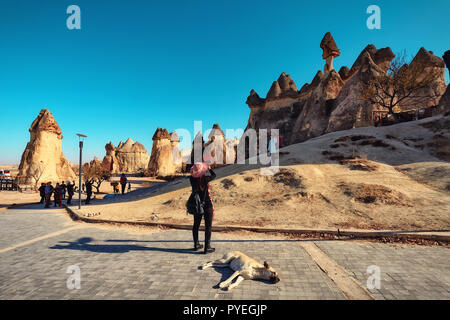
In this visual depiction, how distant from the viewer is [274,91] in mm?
38438

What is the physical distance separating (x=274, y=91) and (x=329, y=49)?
10.8 m

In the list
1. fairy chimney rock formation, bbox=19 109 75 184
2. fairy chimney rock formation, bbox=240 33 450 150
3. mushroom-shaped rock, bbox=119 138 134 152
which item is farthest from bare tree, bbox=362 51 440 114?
mushroom-shaped rock, bbox=119 138 134 152

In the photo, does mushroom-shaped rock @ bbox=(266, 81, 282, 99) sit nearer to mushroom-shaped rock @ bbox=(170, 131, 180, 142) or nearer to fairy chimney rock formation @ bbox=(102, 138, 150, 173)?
mushroom-shaped rock @ bbox=(170, 131, 180, 142)

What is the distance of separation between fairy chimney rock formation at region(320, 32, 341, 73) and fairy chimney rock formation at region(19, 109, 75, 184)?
124ft

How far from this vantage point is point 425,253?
3924 millimetres

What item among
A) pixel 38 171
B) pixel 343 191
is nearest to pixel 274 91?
pixel 343 191

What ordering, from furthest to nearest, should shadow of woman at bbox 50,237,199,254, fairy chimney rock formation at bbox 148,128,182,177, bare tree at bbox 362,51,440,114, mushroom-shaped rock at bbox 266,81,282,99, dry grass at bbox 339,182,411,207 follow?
mushroom-shaped rock at bbox 266,81,282,99 < fairy chimney rock formation at bbox 148,128,182,177 < bare tree at bbox 362,51,440,114 < dry grass at bbox 339,182,411,207 < shadow of woman at bbox 50,237,199,254

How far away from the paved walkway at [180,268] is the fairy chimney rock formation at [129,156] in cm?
4849

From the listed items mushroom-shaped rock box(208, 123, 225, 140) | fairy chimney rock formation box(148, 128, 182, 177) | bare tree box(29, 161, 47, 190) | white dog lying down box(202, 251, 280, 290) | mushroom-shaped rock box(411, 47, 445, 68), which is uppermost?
mushroom-shaped rock box(411, 47, 445, 68)

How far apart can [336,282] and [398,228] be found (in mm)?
3783

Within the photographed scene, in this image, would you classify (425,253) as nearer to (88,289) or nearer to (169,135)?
(88,289)

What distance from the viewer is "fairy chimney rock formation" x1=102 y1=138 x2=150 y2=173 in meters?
50.4

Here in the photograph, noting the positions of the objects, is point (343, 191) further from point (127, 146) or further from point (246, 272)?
point (127, 146)

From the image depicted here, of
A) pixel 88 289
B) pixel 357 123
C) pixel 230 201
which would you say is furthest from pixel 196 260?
pixel 357 123
